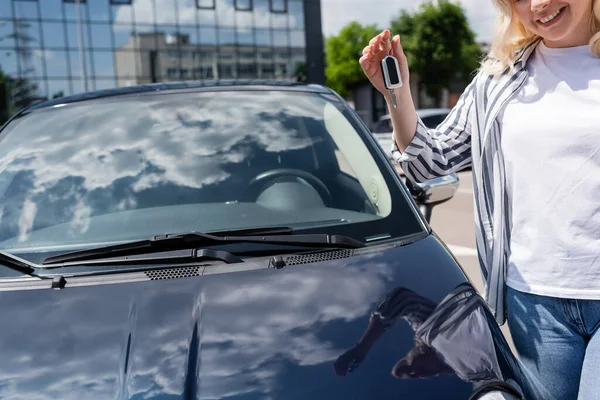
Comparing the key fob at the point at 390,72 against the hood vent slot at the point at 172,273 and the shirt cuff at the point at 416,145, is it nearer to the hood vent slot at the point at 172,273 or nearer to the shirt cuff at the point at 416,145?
the shirt cuff at the point at 416,145

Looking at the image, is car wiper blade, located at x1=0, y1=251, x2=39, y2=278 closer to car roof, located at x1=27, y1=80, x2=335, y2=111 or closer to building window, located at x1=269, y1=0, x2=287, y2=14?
car roof, located at x1=27, y1=80, x2=335, y2=111

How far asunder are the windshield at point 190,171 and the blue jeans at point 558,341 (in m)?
0.51

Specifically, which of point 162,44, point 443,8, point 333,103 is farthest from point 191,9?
point 333,103

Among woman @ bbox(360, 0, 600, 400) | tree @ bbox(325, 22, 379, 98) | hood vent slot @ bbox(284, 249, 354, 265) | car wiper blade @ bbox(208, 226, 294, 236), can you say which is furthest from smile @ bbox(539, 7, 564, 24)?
tree @ bbox(325, 22, 379, 98)

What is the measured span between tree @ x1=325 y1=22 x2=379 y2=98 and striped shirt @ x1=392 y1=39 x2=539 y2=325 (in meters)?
56.7

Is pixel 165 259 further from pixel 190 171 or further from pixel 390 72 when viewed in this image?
pixel 390 72

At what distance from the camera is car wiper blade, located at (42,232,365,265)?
181cm

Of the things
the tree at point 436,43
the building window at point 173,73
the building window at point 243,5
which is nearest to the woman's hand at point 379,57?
the building window at point 173,73

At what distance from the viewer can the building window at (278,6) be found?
33.9 meters

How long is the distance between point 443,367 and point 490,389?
0.11 meters

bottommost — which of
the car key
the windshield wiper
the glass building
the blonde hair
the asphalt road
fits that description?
the asphalt road

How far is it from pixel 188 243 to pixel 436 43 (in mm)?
43789

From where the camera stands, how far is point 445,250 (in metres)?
1.95

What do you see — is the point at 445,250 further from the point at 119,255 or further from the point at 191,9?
the point at 191,9
